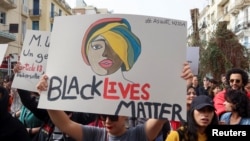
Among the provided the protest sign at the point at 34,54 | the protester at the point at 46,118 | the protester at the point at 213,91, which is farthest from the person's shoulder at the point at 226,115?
the protester at the point at 213,91

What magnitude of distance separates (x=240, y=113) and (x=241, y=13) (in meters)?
44.0

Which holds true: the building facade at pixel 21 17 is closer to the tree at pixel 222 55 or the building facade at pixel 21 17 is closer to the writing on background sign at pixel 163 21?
the tree at pixel 222 55

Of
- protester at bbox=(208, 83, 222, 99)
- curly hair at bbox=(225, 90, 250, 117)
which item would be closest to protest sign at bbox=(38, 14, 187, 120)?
curly hair at bbox=(225, 90, 250, 117)

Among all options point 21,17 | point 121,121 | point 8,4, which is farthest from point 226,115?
point 21,17

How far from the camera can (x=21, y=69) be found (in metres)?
4.72

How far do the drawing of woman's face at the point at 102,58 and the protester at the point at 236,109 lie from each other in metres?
1.75

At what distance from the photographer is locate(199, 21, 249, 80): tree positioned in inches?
1022

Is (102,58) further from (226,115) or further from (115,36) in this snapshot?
(226,115)

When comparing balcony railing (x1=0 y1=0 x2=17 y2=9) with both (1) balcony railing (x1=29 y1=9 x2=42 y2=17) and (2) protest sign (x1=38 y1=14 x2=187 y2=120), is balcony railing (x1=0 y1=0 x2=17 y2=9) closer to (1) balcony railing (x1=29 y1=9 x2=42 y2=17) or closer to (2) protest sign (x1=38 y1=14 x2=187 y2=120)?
(1) balcony railing (x1=29 y1=9 x2=42 y2=17)

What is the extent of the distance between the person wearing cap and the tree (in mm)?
22353

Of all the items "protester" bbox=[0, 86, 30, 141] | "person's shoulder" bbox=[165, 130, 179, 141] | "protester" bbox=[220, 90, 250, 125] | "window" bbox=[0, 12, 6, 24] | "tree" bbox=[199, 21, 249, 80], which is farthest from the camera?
"window" bbox=[0, 12, 6, 24]

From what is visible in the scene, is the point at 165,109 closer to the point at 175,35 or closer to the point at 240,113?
the point at 175,35

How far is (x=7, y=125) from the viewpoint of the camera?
4.08m

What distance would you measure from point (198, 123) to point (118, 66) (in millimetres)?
974
